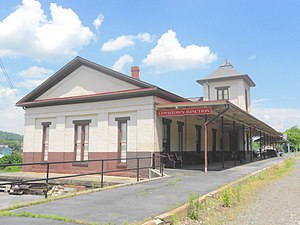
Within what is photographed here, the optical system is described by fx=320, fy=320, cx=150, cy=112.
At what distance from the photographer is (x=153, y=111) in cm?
1647

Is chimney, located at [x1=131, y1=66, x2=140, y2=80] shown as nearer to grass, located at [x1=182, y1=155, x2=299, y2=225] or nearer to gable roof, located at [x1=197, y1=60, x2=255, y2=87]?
grass, located at [x1=182, y1=155, x2=299, y2=225]

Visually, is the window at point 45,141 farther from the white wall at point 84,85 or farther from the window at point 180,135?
the window at point 180,135

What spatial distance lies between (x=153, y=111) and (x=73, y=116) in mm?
5928

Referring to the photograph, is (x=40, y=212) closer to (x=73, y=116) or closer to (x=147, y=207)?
(x=147, y=207)

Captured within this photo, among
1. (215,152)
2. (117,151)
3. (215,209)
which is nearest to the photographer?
(215,209)

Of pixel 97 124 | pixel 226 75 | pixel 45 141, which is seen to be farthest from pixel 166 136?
pixel 226 75

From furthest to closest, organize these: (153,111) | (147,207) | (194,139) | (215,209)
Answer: (194,139)
(153,111)
(215,209)
(147,207)

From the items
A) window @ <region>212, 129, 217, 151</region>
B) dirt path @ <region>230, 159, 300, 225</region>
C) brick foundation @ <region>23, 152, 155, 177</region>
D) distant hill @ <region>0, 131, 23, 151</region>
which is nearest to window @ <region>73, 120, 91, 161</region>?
brick foundation @ <region>23, 152, 155, 177</region>

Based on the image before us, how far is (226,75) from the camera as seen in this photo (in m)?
34.8

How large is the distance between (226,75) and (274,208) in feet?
90.4

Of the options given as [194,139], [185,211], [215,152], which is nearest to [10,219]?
[185,211]

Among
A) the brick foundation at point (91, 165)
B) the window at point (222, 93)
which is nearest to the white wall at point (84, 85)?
the brick foundation at point (91, 165)

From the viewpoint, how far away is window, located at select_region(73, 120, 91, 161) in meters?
19.2

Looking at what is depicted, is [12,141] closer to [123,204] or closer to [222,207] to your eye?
[123,204]
